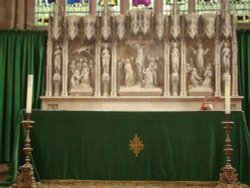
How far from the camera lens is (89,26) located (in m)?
7.34

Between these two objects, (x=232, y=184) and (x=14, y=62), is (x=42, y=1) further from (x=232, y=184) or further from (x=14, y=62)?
(x=232, y=184)

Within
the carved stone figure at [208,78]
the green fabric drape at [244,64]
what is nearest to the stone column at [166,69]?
the carved stone figure at [208,78]

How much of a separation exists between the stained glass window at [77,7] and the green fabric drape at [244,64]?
9.80ft

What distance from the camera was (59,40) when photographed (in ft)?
24.4

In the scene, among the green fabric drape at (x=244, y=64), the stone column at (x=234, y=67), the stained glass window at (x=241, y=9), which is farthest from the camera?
the stained glass window at (x=241, y=9)

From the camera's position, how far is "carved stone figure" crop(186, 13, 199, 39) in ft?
23.8

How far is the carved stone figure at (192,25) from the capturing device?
725 centimetres

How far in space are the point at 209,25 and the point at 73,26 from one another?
2.28 m

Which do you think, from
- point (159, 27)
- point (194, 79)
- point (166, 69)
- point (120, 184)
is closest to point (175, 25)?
point (159, 27)

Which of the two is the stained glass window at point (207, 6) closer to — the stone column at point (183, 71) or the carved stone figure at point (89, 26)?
the stone column at point (183, 71)

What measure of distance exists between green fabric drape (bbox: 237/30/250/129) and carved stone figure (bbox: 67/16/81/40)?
2.96m

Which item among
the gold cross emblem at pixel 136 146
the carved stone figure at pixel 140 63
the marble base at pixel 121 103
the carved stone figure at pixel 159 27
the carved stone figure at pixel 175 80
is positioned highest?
the carved stone figure at pixel 159 27

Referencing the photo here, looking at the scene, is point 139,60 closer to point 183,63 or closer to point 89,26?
point 183,63

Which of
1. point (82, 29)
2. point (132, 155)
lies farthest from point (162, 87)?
point (132, 155)
